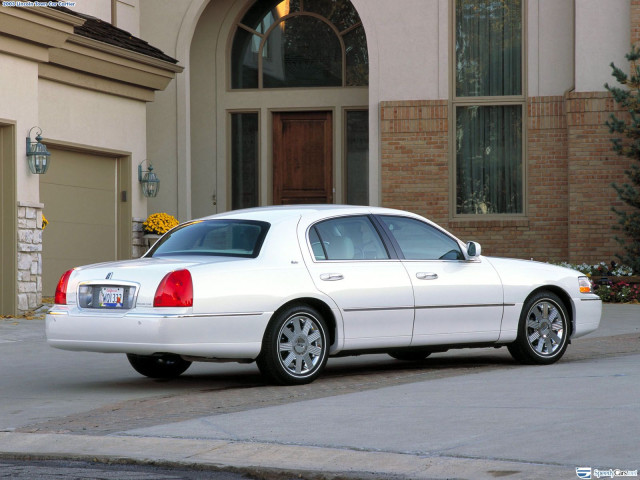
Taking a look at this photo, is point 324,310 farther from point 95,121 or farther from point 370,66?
point 370,66

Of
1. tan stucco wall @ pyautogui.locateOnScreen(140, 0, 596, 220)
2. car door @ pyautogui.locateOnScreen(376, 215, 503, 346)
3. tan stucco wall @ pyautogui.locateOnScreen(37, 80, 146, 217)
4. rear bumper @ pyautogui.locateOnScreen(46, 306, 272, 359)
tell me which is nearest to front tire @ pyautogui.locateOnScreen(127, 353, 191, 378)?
rear bumper @ pyautogui.locateOnScreen(46, 306, 272, 359)

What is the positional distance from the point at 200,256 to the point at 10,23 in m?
7.07

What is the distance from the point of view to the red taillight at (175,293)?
8289mm

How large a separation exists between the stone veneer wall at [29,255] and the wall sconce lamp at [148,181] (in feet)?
12.4

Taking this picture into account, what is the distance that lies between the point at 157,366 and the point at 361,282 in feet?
6.22

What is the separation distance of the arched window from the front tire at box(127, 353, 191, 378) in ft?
41.9

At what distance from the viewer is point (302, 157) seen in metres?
22.0

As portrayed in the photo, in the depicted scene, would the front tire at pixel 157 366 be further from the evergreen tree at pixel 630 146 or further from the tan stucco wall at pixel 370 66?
the tan stucco wall at pixel 370 66

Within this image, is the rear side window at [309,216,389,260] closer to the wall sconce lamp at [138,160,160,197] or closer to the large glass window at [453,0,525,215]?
the wall sconce lamp at [138,160,160,197]

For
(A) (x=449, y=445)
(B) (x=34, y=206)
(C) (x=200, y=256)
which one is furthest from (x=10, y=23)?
(A) (x=449, y=445)

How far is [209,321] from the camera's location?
836 centimetres

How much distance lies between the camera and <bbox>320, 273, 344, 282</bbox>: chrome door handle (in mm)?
9023

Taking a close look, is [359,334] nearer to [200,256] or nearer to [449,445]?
[200,256]

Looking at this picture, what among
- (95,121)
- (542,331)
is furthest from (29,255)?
(542,331)
